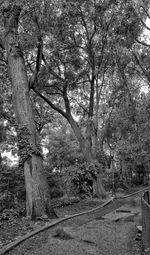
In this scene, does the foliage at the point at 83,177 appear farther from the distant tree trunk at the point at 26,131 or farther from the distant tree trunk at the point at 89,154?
the distant tree trunk at the point at 26,131

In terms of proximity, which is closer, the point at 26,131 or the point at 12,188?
the point at 26,131

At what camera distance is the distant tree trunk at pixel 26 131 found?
294 inches

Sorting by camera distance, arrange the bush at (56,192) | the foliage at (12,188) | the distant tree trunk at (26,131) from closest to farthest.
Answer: the distant tree trunk at (26,131) → the foliage at (12,188) → the bush at (56,192)

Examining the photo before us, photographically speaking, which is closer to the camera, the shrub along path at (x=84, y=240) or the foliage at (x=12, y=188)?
the shrub along path at (x=84, y=240)

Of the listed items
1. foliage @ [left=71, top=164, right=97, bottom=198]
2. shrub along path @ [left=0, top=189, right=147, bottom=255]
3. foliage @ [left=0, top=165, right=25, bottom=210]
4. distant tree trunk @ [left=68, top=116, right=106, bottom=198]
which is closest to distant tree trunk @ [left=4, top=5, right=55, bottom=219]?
shrub along path @ [left=0, top=189, right=147, bottom=255]

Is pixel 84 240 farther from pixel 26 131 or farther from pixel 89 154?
pixel 89 154

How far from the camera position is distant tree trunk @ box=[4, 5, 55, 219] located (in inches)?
294

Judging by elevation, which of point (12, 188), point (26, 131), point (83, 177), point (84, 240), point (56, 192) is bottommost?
point (84, 240)

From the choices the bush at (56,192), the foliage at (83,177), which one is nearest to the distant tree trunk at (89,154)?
the foliage at (83,177)

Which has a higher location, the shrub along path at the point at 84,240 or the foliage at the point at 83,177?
the foliage at the point at 83,177

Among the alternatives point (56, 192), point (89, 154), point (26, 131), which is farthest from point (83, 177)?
point (26, 131)

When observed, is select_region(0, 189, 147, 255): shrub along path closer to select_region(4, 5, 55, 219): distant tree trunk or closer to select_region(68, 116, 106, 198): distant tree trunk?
select_region(4, 5, 55, 219): distant tree trunk

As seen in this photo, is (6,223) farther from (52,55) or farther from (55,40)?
(52,55)

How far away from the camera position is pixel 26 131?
816 cm
